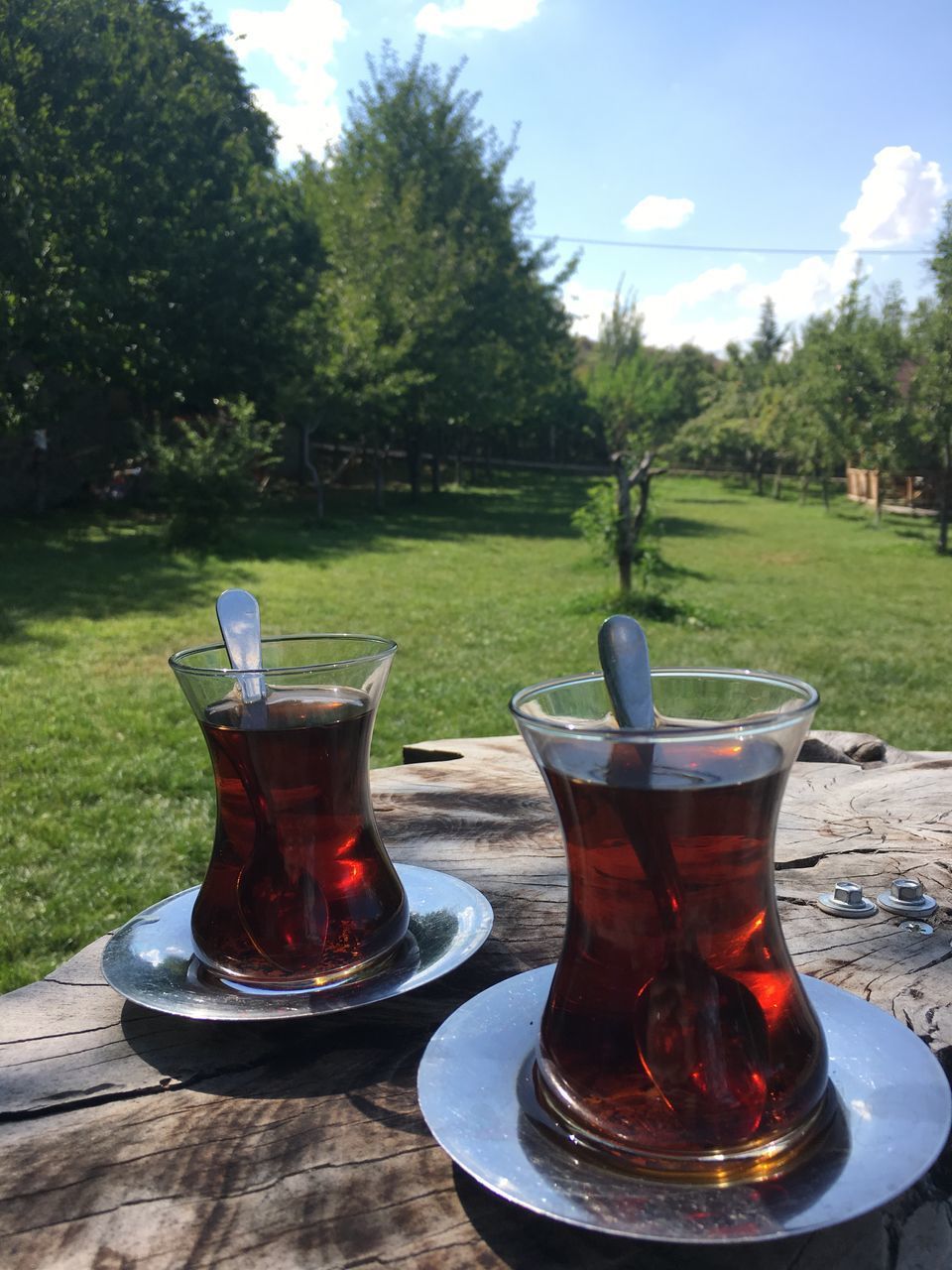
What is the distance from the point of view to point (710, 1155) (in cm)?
70

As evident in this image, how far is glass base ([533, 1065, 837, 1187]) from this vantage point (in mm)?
694

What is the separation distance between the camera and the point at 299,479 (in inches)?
862

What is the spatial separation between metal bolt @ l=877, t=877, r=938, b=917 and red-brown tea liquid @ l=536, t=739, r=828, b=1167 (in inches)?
20.6

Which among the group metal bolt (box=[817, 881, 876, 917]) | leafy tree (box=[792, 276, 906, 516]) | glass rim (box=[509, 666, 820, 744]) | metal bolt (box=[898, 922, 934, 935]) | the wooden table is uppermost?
leafy tree (box=[792, 276, 906, 516])

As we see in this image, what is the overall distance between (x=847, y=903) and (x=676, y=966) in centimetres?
60

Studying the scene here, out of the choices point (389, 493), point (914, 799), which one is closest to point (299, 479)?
point (389, 493)

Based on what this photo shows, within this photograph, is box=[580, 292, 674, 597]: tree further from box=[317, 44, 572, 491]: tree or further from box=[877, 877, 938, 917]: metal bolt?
box=[877, 877, 938, 917]: metal bolt

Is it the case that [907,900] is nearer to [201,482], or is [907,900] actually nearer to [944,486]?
[201,482]

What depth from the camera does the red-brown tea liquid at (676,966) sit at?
0.72m

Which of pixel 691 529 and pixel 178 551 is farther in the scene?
pixel 691 529

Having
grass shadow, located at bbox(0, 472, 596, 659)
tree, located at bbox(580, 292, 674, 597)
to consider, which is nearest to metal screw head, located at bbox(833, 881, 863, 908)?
grass shadow, located at bbox(0, 472, 596, 659)

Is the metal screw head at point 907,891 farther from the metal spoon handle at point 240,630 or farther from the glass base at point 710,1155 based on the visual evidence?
the metal spoon handle at point 240,630

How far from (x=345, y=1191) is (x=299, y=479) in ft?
71.7

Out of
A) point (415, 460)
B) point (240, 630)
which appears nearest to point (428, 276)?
point (415, 460)
